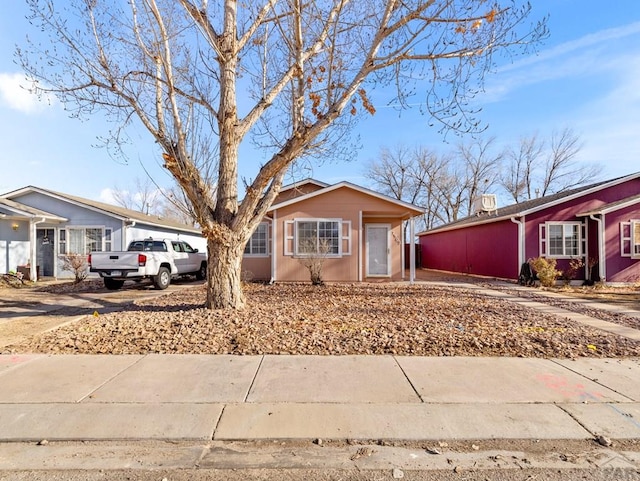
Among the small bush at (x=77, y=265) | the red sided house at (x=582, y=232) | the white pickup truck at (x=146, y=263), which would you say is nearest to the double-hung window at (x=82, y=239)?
the small bush at (x=77, y=265)

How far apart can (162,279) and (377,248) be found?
27.5 ft

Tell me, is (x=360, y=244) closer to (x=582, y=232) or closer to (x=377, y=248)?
(x=377, y=248)

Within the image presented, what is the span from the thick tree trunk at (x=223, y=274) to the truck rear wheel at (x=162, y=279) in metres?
6.39

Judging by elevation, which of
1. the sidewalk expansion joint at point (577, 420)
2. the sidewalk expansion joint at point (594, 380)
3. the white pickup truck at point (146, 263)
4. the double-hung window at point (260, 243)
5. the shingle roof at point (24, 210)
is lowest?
the sidewalk expansion joint at point (577, 420)

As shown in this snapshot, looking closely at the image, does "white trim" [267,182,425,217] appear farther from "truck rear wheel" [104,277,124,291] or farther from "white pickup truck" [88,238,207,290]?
"truck rear wheel" [104,277,124,291]

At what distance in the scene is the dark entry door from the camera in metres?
16.6

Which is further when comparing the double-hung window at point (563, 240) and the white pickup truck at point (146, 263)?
the double-hung window at point (563, 240)

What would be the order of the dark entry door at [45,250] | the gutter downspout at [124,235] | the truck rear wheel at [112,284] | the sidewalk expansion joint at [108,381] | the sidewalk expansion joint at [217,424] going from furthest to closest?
the dark entry door at [45,250] < the gutter downspout at [124,235] < the truck rear wheel at [112,284] < the sidewalk expansion joint at [108,381] < the sidewalk expansion joint at [217,424]

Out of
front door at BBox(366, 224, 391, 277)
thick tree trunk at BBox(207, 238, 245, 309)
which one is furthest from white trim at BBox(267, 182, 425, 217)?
thick tree trunk at BBox(207, 238, 245, 309)

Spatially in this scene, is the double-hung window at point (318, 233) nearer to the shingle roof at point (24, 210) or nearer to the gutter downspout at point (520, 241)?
the gutter downspout at point (520, 241)

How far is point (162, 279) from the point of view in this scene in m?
12.9

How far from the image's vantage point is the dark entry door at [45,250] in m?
16.6

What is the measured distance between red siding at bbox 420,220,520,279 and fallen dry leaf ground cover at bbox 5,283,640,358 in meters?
8.22

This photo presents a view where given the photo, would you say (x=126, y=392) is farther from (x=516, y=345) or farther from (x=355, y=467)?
(x=516, y=345)
